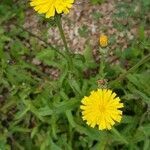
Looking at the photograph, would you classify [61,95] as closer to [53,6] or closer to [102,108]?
[102,108]

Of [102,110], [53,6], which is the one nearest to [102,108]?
[102,110]

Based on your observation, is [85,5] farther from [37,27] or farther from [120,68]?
[120,68]

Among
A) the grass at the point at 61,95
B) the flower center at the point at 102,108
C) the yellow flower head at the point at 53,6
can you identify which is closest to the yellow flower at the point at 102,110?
the flower center at the point at 102,108

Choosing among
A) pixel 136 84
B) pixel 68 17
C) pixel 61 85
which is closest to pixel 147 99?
pixel 136 84

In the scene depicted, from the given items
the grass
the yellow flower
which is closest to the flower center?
the yellow flower

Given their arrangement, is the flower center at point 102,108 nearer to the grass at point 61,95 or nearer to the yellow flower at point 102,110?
the yellow flower at point 102,110
